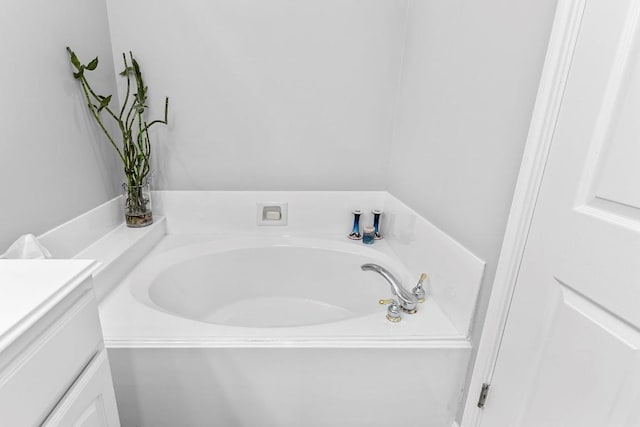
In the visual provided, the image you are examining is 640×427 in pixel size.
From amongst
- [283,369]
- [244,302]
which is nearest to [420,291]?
[283,369]

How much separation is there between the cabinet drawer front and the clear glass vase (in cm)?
95

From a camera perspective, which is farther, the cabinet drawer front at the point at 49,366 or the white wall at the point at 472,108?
the white wall at the point at 472,108

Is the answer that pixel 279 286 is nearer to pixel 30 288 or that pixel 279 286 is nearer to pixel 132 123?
pixel 132 123

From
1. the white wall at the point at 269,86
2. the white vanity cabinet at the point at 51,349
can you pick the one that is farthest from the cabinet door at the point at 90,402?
the white wall at the point at 269,86

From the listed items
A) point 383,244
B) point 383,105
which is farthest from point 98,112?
point 383,244

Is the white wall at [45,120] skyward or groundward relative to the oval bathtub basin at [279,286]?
skyward

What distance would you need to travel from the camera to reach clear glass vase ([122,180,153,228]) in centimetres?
148

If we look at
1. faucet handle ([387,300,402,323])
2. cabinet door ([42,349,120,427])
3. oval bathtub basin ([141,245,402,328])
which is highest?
cabinet door ([42,349,120,427])

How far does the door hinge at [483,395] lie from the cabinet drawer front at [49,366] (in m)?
0.95

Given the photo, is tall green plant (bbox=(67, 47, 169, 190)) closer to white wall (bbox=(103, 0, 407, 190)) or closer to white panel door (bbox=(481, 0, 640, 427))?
white wall (bbox=(103, 0, 407, 190))

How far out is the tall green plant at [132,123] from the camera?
136 cm

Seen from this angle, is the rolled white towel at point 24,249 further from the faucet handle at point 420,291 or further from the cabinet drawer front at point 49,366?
the faucet handle at point 420,291

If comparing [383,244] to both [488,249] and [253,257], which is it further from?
Answer: [488,249]

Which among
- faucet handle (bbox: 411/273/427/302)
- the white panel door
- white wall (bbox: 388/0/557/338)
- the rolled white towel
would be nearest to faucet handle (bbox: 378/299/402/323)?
faucet handle (bbox: 411/273/427/302)
